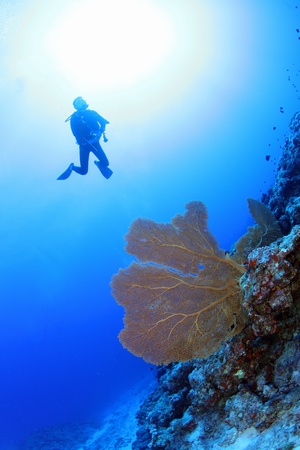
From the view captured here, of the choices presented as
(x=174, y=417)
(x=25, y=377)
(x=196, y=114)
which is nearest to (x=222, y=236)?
(x=196, y=114)

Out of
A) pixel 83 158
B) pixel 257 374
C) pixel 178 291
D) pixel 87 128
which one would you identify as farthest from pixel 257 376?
pixel 87 128

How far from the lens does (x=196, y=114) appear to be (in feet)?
147

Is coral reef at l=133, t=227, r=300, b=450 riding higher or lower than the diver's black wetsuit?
lower

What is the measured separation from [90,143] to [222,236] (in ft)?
169

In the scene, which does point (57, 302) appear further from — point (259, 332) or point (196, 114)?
point (259, 332)

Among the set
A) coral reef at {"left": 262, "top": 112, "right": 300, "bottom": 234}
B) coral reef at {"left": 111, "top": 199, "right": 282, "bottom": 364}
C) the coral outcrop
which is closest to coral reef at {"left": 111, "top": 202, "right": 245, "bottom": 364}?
coral reef at {"left": 111, "top": 199, "right": 282, "bottom": 364}

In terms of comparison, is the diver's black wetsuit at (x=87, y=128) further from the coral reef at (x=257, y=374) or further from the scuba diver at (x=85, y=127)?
the coral reef at (x=257, y=374)

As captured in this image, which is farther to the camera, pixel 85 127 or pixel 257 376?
pixel 85 127

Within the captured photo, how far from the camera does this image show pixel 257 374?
4.29 metres

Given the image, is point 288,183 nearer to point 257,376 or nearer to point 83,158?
point 257,376

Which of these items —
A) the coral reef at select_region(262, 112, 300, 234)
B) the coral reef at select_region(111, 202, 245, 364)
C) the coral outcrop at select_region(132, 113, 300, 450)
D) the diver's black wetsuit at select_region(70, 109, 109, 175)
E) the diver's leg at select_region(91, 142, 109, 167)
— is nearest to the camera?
the coral outcrop at select_region(132, 113, 300, 450)

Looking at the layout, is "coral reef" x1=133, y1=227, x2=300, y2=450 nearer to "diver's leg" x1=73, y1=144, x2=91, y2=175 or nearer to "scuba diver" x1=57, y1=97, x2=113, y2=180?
"scuba diver" x1=57, y1=97, x2=113, y2=180

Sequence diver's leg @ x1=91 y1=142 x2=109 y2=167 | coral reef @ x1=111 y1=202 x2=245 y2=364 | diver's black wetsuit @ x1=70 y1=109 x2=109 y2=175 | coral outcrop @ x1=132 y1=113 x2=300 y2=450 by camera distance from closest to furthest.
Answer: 1. coral outcrop @ x1=132 y1=113 x2=300 y2=450
2. coral reef @ x1=111 y1=202 x2=245 y2=364
3. diver's black wetsuit @ x1=70 y1=109 x2=109 y2=175
4. diver's leg @ x1=91 y1=142 x2=109 y2=167

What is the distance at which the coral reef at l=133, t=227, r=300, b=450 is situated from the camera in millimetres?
3637
